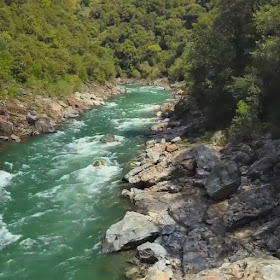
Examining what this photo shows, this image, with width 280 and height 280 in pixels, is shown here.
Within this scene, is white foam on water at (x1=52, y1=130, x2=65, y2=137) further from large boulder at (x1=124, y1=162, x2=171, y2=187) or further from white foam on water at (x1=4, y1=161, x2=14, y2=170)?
large boulder at (x1=124, y1=162, x2=171, y2=187)

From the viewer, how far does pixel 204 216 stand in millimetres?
18562

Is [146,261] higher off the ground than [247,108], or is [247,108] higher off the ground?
[247,108]

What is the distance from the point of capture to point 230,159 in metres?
23.4

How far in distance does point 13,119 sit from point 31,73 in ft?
43.8

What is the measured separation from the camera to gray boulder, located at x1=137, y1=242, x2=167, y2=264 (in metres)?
15.6

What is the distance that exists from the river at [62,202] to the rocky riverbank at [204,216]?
4.03 feet

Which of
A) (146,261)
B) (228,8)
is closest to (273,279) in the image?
(146,261)

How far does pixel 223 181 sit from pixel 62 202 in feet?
29.8

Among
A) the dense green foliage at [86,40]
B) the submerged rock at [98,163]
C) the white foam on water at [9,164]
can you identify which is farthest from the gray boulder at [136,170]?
the dense green foliage at [86,40]

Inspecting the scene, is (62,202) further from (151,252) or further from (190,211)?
(151,252)

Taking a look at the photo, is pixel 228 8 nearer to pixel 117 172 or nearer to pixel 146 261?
pixel 117 172

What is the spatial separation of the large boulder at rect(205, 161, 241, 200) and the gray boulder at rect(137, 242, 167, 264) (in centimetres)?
Answer: 498

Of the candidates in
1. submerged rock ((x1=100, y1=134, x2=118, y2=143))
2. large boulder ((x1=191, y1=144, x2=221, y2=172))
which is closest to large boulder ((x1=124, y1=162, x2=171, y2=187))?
large boulder ((x1=191, y1=144, x2=221, y2=172))

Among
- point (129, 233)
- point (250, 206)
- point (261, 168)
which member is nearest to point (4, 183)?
point (129, 233)
